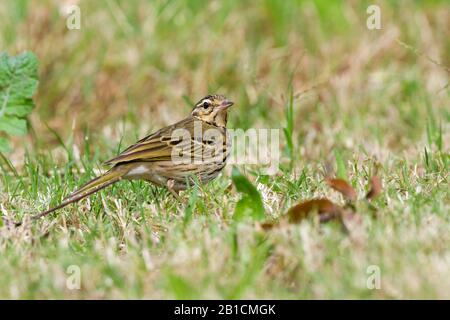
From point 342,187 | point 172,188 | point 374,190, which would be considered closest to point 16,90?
point 172,188

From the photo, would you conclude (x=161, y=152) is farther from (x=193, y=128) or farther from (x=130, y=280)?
(x=130, y=280)

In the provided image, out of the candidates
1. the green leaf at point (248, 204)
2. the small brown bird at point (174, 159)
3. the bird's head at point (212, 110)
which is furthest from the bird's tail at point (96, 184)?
the bird's head at point (212, 110)

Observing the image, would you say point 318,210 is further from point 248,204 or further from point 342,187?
point 248,204

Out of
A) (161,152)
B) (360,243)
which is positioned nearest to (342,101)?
(161,152)

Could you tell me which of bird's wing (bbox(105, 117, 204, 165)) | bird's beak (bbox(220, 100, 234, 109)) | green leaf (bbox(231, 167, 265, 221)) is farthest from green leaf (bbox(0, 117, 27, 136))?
green leaf (bbox(231, 167, 265, 221))

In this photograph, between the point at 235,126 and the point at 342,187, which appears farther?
the point at 235,126

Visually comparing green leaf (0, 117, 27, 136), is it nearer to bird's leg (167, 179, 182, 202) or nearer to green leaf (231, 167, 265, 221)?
bird's leg (167, 179, 182, 202)
